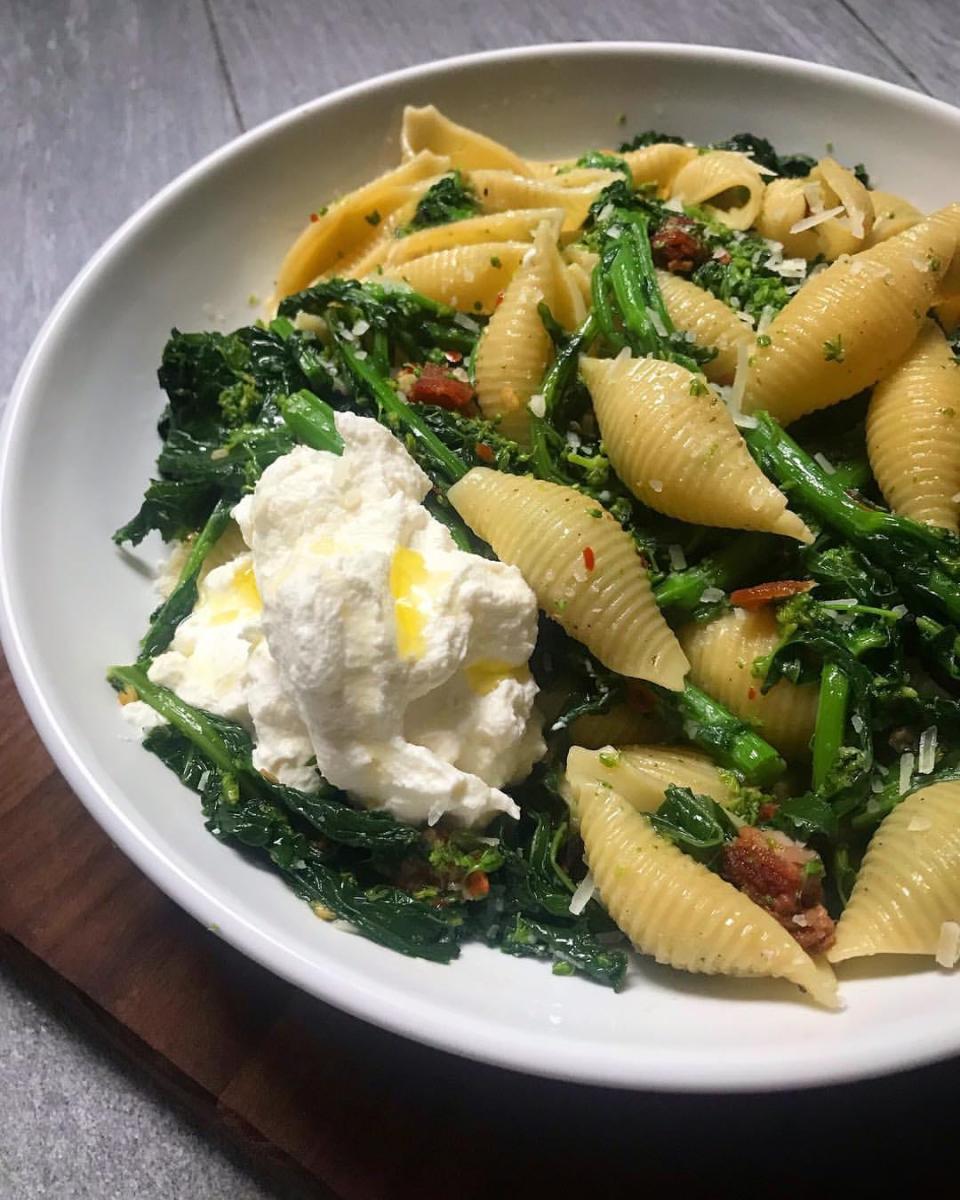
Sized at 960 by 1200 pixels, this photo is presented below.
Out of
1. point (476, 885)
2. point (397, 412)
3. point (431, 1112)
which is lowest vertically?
point (431, 1112)

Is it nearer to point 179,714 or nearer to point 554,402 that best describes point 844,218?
point 554,402

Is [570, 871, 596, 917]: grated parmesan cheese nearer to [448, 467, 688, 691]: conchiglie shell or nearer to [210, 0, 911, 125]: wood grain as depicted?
[448, 467, 688, 691]: conchiglie shell

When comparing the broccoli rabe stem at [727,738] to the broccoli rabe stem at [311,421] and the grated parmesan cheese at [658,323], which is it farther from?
the broccoli rabe stem at [311,421]

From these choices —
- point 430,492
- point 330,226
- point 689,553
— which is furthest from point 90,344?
point 689,553

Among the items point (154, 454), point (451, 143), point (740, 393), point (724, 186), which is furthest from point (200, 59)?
point (740, 393)

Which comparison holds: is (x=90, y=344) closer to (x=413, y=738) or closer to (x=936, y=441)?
(x=413, y=738)
